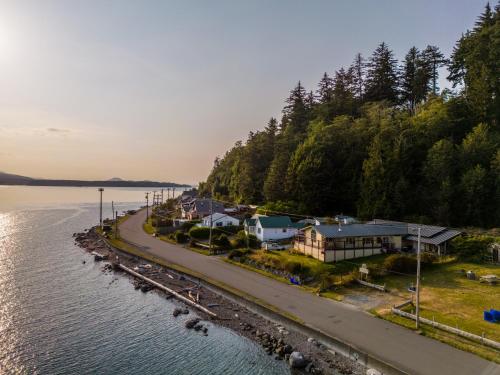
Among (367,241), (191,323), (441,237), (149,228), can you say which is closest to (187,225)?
(149,228)

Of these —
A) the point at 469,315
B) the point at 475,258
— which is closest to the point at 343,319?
the point at 469,315

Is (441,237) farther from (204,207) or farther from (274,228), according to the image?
(204,207)

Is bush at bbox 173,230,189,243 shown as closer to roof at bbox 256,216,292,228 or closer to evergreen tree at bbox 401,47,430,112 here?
roof at bbox 256,216,292,228

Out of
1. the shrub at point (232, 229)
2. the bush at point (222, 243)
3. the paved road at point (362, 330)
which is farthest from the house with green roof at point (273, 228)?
the paved road at point (362, 330)

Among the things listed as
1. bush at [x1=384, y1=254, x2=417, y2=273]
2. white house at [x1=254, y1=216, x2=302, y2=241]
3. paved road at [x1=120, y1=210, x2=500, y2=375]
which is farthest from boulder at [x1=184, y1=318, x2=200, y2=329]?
white house at [x1=254, y1=216, x2=302, y2=241]

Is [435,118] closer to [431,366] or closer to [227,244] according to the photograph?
[227,244]

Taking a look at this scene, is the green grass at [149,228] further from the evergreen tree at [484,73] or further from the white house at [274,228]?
the evergreen tree at [484,73]
